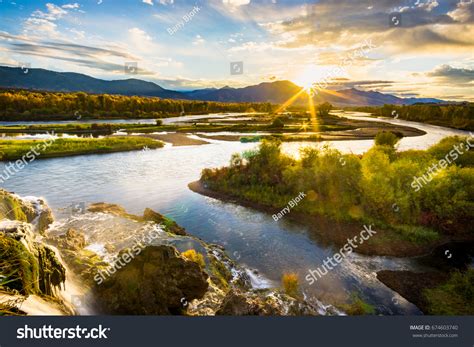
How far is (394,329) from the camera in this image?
252 inches

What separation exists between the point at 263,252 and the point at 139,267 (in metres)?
9.32

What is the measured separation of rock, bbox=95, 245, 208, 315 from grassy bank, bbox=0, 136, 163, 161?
86.0 ft

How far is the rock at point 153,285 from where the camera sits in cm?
940

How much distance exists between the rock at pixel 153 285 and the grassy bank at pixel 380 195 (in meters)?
13.7

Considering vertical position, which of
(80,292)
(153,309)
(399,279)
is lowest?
(399,279)

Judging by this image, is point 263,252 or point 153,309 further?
point 263,252

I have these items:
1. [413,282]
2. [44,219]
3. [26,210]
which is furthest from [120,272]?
[413,282]

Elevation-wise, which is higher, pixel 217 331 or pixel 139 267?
pixel 217 331

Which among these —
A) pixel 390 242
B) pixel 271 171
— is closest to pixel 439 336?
pixel 390 242

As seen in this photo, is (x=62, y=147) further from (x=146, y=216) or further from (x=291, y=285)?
(x=291, y=285)

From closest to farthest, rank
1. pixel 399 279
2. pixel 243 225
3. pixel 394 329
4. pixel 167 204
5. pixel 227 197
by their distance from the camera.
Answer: pixel 394 329, pixel 399 279, pixel 243 225, pixel 167 204, pixel 227 197

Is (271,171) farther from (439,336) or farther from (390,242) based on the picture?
(439,336)

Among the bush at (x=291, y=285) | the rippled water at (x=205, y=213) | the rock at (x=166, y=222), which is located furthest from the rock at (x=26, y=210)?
the bush at (x=291, y=285)

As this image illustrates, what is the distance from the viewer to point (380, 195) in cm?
2297
